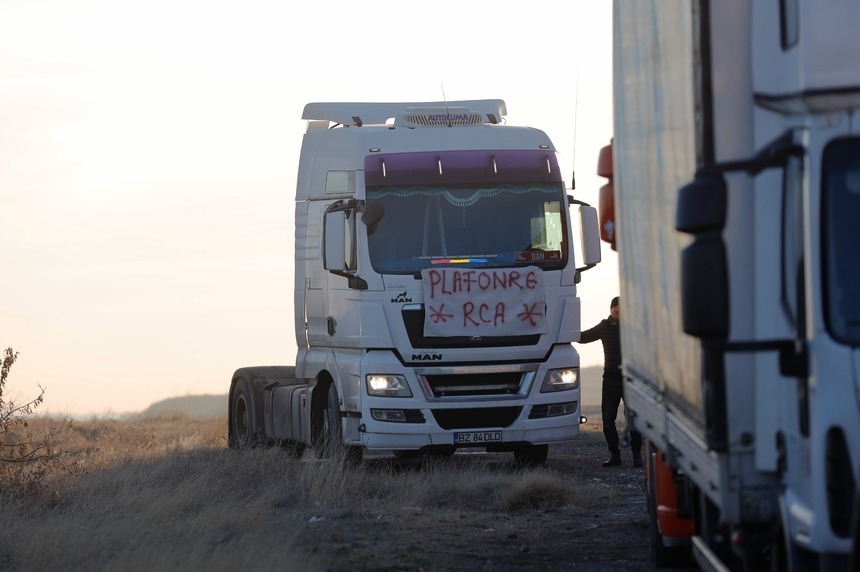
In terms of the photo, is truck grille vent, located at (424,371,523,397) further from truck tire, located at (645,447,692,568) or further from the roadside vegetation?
truck tire, located at (645,447,692,568)

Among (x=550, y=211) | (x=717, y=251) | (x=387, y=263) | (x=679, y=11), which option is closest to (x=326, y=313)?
(x=387, y=263)

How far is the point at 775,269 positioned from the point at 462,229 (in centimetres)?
1041

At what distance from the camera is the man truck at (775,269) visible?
5.59 metres

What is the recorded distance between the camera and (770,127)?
5996 millimetres

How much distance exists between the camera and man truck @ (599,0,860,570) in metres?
5.59

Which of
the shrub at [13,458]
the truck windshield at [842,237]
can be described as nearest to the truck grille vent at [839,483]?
the truck windshield at [842,237]

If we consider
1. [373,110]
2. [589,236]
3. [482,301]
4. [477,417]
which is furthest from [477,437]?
[373,110]

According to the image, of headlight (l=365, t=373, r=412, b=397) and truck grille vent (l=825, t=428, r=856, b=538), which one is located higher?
truck grille vent (l=825, t=428, r=856, b=538)

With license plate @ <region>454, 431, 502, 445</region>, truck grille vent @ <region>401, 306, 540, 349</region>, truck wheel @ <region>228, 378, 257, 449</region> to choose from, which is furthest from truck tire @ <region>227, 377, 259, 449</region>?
truck grille vent @ <region>401, 306, 540, 349</region>

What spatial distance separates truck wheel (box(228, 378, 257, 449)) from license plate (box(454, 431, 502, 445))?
4.96 meters

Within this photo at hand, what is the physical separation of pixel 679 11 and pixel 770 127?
1301mm

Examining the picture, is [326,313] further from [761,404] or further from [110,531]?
[761,404]

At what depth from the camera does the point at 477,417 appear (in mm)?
16625

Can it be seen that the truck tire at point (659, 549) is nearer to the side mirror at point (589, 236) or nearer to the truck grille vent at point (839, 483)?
the truck grille vent at point (839, 483)
